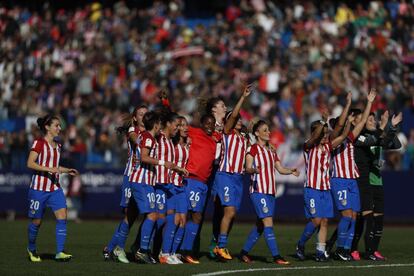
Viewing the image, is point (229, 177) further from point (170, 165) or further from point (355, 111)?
point (355, 111)

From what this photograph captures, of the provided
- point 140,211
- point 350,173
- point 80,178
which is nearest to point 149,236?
point 140,211

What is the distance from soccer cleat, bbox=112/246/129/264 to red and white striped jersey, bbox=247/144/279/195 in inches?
80.8

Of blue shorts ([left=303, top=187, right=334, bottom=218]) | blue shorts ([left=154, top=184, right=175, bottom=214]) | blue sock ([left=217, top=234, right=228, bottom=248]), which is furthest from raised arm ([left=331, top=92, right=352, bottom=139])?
blue shorts ([left=154, top=184, right=175, bottom=214])

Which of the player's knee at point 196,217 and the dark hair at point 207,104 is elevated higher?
the dark hair at point 207,104

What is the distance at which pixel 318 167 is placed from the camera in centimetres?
1722

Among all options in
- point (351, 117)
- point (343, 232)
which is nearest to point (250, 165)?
point (343, 232)

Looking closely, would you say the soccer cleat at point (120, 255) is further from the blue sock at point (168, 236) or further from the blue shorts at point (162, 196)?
the blue shorts at point (162, 196)

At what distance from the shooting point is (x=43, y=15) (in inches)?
1583

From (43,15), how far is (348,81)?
13428 millimetres

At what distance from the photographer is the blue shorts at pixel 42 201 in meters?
16.6

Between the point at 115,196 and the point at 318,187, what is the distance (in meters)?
14.3

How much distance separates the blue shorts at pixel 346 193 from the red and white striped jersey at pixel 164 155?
2565 mm

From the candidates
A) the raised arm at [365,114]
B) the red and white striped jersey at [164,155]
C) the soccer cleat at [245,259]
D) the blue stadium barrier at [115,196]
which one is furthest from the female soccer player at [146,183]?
the blue stadium barrier at [115,196]

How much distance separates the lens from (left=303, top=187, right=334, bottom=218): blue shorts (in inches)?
674
